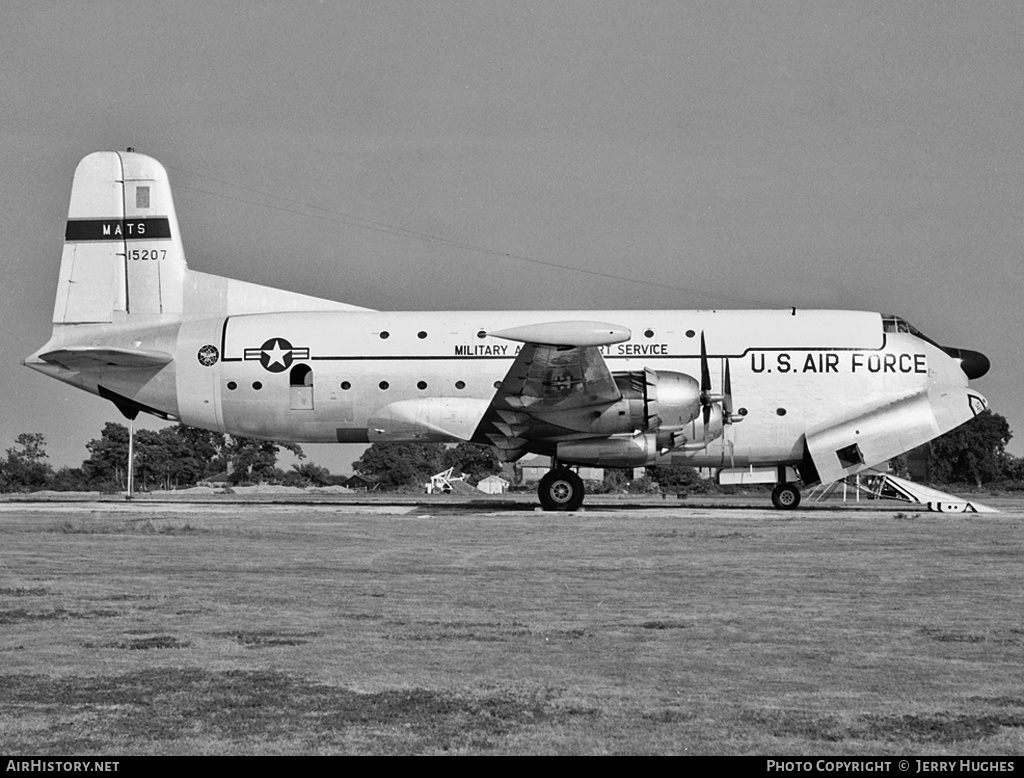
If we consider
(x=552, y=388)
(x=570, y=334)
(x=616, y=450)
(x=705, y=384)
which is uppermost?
(x=570, y=334)

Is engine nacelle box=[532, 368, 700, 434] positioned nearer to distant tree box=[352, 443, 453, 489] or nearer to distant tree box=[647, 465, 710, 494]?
distant tree box=[647, 465, 710, 494]

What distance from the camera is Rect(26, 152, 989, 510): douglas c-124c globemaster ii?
92.4ft

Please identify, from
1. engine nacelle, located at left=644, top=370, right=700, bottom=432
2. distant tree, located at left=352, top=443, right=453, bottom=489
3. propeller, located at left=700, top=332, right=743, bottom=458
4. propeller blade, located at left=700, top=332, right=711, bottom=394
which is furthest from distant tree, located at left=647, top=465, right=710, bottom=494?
engine nacelle, located at left=644, top=370, right=700, bottom=432

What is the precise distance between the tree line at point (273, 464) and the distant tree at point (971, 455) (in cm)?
6

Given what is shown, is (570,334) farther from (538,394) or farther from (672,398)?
(672,398)

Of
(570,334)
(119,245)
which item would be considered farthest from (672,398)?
(119,245)

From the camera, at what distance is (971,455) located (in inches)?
2798

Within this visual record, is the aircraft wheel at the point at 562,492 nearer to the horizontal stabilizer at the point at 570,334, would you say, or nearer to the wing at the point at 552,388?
the wing at the point at 552,388

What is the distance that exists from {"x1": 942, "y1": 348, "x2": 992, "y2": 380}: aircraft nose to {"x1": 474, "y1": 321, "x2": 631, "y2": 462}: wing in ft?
31.3

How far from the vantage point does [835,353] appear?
95.2ft

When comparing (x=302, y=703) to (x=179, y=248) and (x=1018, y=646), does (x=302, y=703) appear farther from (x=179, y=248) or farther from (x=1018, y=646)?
(x=179, y=248)

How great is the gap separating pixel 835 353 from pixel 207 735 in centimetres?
2420
